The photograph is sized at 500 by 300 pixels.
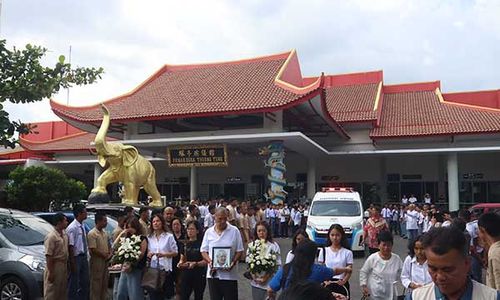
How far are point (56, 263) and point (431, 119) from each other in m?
20.4

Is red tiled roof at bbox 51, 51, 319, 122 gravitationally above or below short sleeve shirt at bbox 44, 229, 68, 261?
above

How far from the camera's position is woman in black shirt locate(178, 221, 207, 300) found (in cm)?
684

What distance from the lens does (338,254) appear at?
578 cm

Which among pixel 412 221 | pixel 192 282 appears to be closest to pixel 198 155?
pixel 412 221

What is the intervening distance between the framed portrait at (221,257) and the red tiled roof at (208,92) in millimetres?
12678

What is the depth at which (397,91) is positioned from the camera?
98.3 feet

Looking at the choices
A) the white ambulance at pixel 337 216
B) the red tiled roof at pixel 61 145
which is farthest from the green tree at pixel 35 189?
the red tiled roof at pixel 61 145

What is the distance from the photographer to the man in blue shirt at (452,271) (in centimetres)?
218

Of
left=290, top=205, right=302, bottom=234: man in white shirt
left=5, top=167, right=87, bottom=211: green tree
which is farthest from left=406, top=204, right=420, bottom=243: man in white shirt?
left=5, top=167, right=87, bottom=211: green tree

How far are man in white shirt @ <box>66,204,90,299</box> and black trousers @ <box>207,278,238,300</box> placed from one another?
→ 2.43 meters

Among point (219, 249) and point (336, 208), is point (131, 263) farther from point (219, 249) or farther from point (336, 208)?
point (336, 208)

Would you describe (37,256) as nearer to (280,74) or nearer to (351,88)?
(280,74)

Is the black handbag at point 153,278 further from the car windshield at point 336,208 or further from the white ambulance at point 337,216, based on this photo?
the car windshield at point 336,208

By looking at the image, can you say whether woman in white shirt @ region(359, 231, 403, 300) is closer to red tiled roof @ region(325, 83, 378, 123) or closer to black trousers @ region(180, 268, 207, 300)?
black trousers @ region(180, 268, 207, 300)
